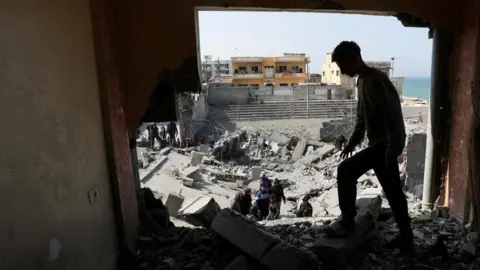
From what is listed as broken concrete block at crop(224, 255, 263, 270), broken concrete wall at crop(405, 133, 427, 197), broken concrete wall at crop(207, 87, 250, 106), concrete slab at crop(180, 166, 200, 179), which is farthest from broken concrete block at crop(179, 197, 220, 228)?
broken concrete wall at crop(207, 87, 250, 106)

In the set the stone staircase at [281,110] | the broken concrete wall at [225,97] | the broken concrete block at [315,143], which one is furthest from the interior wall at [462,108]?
the broken concrete wall at [225,97]

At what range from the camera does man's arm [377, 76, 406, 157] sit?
2.52 meters

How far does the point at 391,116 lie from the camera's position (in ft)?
8.28

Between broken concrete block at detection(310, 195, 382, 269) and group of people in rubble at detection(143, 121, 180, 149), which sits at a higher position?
broken concrete block at detection(310, 195, 382, 269)

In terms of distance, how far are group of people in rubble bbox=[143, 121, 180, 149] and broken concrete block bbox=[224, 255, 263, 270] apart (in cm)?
1492

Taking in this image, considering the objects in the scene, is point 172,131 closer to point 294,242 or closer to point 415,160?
point 415,160

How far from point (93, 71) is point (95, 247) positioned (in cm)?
141

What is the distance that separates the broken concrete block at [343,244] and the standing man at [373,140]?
0.08 metres

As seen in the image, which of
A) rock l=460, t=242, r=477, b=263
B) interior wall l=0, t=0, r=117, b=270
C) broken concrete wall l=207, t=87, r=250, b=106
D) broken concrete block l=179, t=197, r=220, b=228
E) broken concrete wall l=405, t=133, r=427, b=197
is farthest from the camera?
broken concrete wall l=207, t=87, r=250, b=106

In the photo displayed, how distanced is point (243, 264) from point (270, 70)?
3235cm

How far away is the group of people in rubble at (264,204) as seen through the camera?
6.31 meters

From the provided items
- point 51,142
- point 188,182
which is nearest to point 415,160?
point 188,182

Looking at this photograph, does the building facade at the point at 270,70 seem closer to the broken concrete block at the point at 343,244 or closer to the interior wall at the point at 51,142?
the broken concrete block at the point at 343,244

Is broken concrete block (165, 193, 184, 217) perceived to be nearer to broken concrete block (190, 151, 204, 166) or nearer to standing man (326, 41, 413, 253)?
standing man (326, 41, 413, 253)
